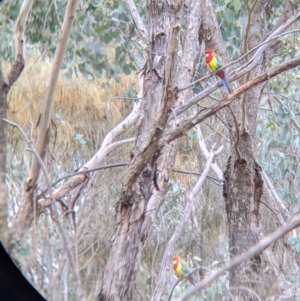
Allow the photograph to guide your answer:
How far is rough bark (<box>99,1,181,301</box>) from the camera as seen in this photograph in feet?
6.12

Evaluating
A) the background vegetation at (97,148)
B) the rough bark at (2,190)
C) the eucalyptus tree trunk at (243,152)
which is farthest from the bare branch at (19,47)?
the eucalyptus tree trunk at (243,152)

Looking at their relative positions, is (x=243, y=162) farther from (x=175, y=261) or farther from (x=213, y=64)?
(x=175, y=261)

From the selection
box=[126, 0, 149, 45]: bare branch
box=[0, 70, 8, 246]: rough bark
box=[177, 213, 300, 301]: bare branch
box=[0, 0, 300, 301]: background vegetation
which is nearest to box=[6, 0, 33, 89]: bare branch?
box=[0, 0, 300, 301]: background vegetation

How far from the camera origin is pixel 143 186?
194 centimetres

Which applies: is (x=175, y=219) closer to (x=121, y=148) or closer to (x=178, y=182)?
(x=178, y=182)

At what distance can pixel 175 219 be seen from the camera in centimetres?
264

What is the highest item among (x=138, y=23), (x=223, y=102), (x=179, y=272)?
(x=138, y=23)

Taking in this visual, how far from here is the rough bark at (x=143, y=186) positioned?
6.12 feet

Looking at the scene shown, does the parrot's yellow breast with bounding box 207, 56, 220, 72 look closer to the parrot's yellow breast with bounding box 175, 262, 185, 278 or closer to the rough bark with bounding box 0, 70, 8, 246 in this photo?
the parrot's yellow breast with bounding box 175, 262, 185, 278

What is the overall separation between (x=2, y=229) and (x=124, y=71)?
1312 mm

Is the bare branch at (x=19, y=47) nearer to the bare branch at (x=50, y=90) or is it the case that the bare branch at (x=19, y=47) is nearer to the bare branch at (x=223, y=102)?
the bare branch at (x=50, y=90)

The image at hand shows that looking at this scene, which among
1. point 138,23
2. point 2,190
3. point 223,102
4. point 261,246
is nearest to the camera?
point 261,246

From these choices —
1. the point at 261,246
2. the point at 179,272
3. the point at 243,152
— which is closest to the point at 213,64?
the point at 243,152

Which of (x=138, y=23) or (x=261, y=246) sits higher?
(x=138, y=23)
